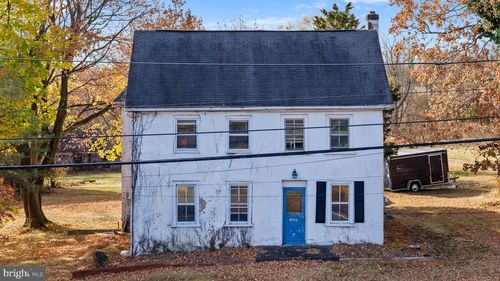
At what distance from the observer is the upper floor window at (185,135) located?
1958cm

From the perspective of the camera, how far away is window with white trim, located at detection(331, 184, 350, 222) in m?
19.6

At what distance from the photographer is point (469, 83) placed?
2547cm

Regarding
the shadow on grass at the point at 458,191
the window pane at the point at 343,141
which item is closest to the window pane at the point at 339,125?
the window pane at the point at 343,141

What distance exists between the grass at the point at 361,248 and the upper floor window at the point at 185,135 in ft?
14.1

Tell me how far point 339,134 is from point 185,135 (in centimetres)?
622

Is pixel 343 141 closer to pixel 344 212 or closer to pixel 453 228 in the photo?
pixel 344 212

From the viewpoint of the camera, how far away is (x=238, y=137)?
19672 millimetres

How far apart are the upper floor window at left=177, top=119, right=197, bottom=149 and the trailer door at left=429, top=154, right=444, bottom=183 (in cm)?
→ 2127

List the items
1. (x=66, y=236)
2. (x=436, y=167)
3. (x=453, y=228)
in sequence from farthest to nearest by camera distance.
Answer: (x=436, y=167), (x=66, y=236), (x=453, y=228)

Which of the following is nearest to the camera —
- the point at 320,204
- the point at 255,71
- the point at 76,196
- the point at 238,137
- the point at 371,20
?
the point at 320,204

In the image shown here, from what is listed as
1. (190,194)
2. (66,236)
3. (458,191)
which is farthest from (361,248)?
(458,191)

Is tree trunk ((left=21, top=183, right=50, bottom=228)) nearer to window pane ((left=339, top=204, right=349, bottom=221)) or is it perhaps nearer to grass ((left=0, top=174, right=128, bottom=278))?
grass ((left=0, top=174, right=128, bottom=278))

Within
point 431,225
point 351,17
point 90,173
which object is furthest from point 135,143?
point 90,173

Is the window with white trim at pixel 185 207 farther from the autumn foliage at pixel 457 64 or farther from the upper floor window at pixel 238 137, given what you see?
the autumn foliage at pixel 457 64
